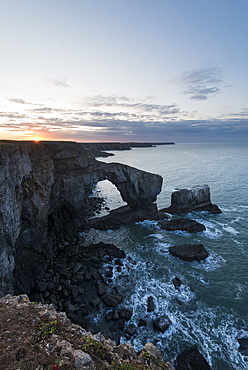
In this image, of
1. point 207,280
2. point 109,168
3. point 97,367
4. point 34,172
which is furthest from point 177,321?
point 109,168

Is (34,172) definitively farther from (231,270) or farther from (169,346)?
(231,270)

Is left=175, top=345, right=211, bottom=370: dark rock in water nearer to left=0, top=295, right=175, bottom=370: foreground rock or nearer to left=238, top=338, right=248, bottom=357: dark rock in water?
left=238, top=338, right=248, bottom=357: dark rock in water

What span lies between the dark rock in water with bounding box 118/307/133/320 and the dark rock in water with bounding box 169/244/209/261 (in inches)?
442

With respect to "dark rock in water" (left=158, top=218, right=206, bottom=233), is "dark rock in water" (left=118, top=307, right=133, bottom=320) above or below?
below

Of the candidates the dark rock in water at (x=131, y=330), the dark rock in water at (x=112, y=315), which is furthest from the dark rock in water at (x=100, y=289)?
the dark rock in water at (x=131, y=330)

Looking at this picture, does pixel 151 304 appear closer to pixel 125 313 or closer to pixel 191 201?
pixel 125 313

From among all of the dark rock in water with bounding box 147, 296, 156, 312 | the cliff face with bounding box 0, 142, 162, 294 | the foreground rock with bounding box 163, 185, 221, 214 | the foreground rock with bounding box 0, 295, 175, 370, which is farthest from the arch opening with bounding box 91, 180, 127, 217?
the foreground rock with bounding box 0, 295, 175, 370

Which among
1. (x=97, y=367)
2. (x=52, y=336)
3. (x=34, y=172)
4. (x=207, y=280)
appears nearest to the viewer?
(x=97, y=367)

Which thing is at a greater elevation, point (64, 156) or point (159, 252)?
point (64, 156)

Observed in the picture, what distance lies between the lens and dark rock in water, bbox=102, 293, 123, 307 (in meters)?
19.2

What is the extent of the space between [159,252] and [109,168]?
18251 millimetres

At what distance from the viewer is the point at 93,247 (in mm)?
28875

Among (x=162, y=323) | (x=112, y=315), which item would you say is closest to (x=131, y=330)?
(x=112, y=315)

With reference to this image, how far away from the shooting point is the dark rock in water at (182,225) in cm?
3384
